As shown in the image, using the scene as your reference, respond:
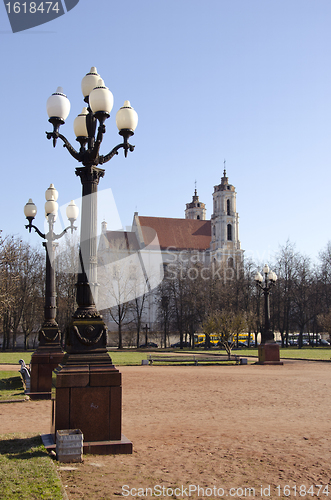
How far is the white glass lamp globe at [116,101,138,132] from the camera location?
25.8ft

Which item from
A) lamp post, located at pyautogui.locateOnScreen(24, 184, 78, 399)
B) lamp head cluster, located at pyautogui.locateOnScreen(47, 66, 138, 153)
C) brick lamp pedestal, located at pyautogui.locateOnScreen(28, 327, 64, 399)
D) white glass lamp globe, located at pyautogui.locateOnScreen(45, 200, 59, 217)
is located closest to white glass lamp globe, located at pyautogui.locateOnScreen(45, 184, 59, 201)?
lamp post, located at pyautogui.locateOnScreen(24, 184, 78, 399)

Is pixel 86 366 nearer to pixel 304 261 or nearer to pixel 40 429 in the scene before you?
pixel 40 429

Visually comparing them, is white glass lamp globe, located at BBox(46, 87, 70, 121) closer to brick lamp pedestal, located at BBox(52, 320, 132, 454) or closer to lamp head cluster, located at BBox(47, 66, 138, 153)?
lamp head cluster, located at BBox(47, 66, 138, 153)

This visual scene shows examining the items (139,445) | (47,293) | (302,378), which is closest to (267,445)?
(139,445)

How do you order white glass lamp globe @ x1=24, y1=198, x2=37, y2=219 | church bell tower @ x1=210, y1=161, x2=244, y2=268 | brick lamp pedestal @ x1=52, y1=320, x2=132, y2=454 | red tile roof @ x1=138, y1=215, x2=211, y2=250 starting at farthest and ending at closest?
1. red tile roof @ x1=138, y1=215, x2=211, y2=250
2. church bell tower @ x1=210, y1=161, x2=244, y2=268
3. white glass lamp globe @ x1=24, y1=198, x2=37, y2=219
4. brick lamp pedestal @ x1=52, y1=320, x2=132, y2=454

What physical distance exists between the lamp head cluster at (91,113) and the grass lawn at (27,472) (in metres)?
4.63

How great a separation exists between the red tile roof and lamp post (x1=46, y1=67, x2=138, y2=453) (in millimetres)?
82523

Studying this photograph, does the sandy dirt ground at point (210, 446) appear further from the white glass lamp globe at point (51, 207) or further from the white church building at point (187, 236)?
the white church building at point (187, 236)

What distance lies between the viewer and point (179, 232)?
96.0 m

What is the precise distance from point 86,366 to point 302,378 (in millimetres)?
13367

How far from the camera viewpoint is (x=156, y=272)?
7544 centimetres

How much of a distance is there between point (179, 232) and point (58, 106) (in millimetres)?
88258

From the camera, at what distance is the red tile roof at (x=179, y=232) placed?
9325 cm

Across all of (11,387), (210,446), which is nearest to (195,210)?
(11,387)
